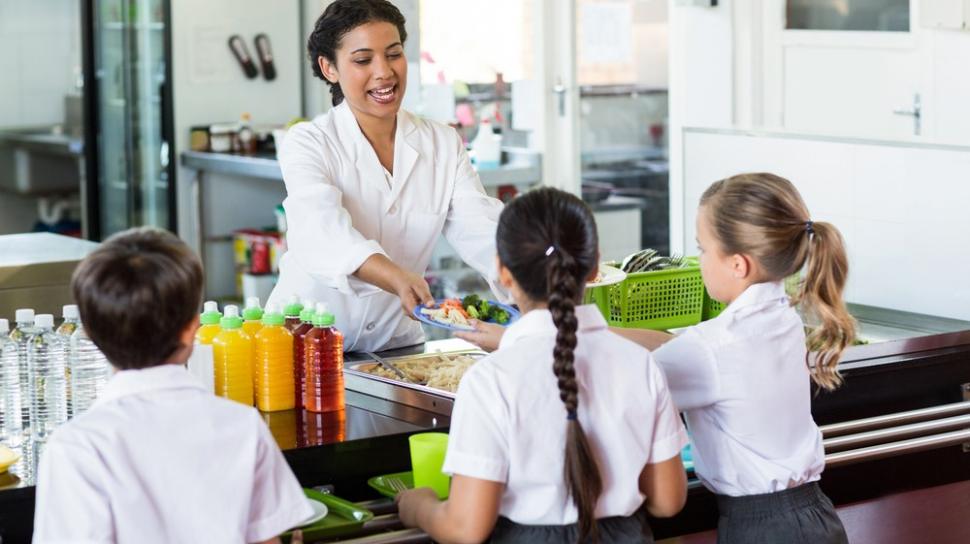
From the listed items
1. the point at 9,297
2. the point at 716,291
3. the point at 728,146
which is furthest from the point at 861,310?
the point at 9,297

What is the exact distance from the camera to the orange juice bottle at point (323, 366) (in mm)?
2359

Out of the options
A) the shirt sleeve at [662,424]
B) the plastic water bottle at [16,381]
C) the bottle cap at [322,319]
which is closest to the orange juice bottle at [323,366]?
the bottle cap at [322,319]

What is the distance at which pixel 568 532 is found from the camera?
6.11ft

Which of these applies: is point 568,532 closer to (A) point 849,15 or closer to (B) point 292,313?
(B) point 292,313

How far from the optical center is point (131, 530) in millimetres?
1622

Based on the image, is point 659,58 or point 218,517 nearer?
point 218,517

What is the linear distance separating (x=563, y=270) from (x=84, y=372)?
863 millimetres

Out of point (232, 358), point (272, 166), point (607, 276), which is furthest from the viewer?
point (272, 166)

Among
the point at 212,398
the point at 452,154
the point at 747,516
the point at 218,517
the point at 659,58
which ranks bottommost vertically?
the point at 747,516

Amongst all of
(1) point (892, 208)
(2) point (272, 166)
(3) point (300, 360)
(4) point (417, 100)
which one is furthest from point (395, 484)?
(4) point (417, 100)

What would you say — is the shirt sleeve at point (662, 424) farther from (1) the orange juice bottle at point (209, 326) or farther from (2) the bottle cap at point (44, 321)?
(2) the bottle cap at point (44, 321)

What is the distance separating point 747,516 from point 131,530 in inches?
39.9

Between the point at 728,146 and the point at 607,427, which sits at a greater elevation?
the point at 728,146

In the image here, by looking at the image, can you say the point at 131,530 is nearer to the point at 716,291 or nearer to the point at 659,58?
the point at 716,291
